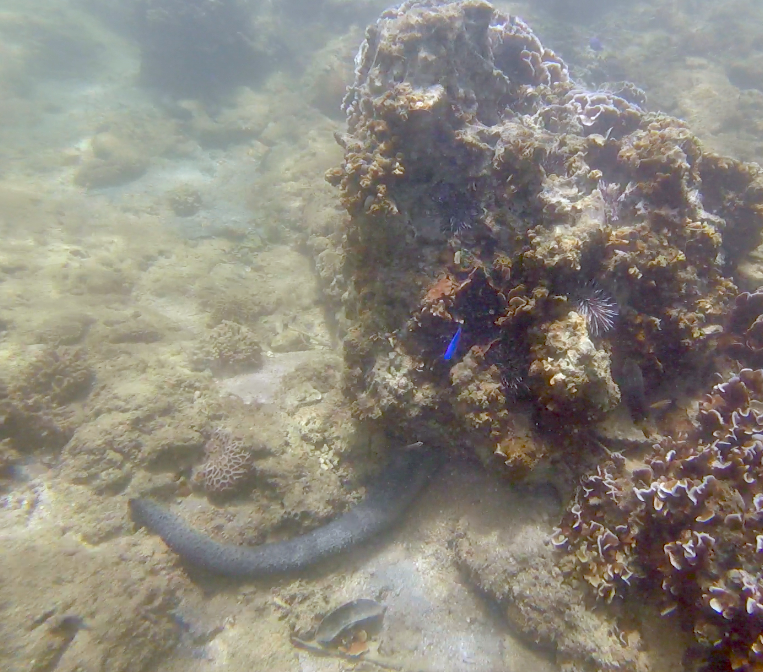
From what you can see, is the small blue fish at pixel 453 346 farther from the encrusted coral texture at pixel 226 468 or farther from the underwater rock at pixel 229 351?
the underwater rock at pixel 229 351

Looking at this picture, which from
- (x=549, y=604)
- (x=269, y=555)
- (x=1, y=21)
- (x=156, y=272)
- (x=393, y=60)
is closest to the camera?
(x=549, y=604)

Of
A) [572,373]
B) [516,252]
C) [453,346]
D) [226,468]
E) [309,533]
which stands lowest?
[309,533]

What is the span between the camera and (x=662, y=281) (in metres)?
4.28

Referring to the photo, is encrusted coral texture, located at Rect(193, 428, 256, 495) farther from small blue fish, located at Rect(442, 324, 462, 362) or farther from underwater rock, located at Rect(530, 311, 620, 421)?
underwater rock, located at Rect(530, 311, 620, 421)

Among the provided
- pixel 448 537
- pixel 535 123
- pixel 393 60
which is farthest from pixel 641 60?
pixel 448 537

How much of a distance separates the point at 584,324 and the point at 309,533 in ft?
12.1

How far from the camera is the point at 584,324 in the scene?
368 centimetres

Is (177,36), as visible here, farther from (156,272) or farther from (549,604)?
(549,604)

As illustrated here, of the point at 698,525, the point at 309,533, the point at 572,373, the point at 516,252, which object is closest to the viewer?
the point at 698,525

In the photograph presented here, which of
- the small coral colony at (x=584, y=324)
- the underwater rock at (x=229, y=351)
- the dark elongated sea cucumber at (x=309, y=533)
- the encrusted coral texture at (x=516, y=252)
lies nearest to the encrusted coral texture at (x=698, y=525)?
the small coral colony at (x=584, y=324)

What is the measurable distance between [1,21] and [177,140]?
11370 mm

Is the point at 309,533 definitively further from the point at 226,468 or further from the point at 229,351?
the point at 229,351

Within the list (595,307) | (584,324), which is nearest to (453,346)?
(584,324)

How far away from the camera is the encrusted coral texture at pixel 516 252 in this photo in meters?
3.95
